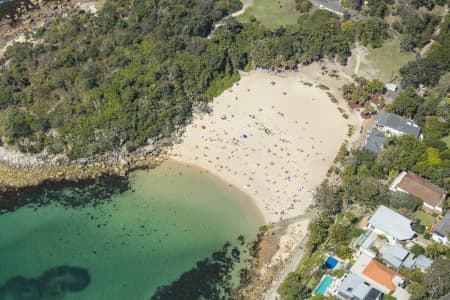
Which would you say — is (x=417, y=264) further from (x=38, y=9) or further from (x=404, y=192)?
(x=38, y=9)

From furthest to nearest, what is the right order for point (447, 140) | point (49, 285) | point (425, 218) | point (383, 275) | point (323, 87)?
point (323, 87), point (447, 140), point (425, 218), point (49, 285), point (383, 275)

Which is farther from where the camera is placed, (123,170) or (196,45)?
(196,45)

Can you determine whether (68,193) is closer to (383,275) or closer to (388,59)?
(383,275)

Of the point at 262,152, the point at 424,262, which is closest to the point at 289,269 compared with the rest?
the point at 424,262

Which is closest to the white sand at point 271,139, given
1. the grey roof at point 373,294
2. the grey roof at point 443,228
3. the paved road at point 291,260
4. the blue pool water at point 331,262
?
the paved road at point 291,260

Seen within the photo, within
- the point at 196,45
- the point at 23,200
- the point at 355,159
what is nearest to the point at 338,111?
the point at 355,159
